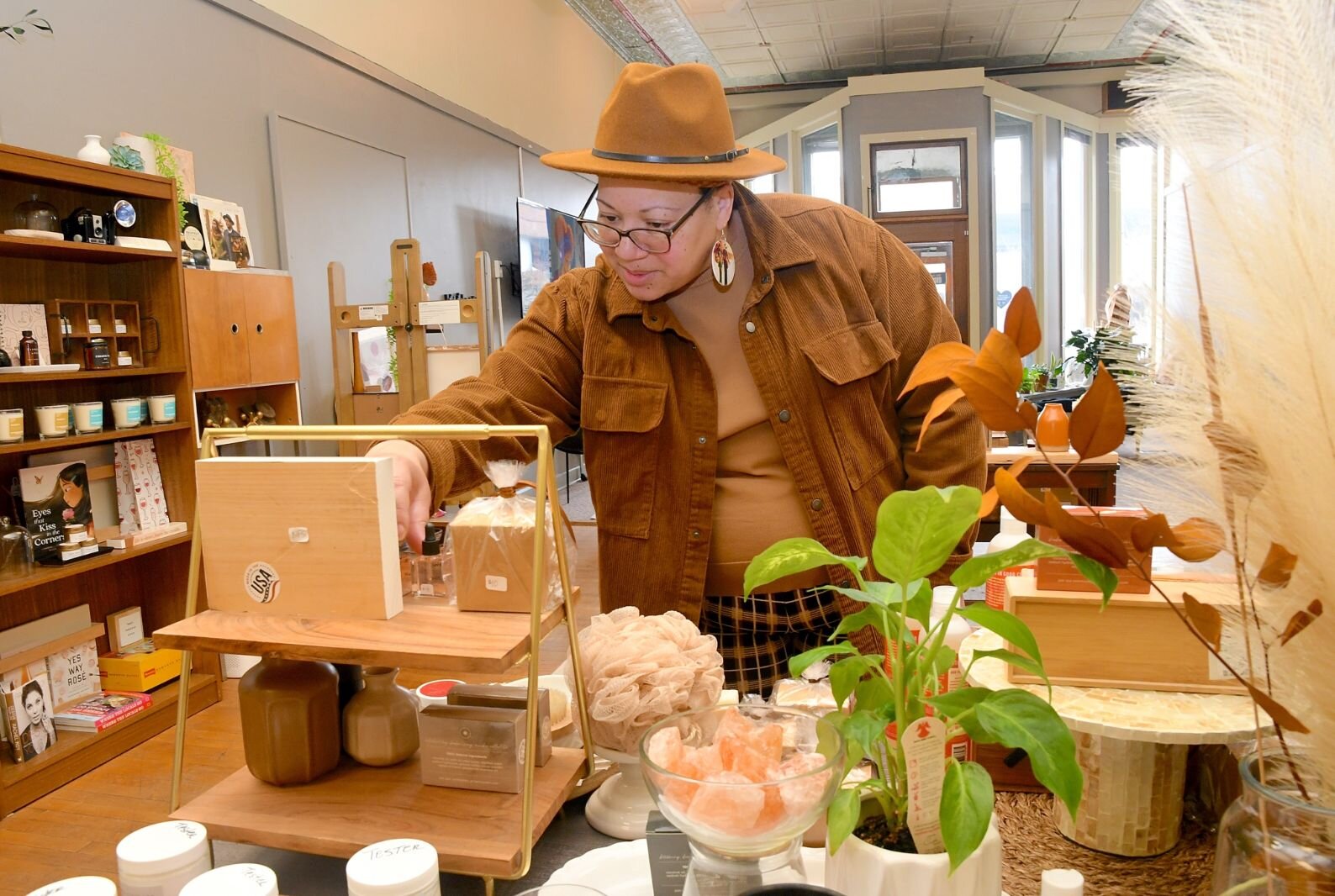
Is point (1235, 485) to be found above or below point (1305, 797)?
above

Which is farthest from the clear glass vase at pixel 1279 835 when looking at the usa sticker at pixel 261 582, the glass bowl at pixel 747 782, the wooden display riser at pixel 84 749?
the wooden display riser at pixel 84 749

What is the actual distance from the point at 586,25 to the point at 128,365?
22.1 ft

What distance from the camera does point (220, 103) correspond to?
4.29m

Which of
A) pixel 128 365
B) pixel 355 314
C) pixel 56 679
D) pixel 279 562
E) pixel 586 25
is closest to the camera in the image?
pixel 279 562

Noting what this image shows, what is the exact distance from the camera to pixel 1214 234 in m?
0.52

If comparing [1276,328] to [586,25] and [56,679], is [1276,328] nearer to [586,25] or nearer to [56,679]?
[56,679]

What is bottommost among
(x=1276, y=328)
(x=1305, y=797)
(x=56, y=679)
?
(x=56, y=679)

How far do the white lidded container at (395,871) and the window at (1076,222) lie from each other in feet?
36.1

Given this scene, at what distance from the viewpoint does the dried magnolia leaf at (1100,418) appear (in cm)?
54

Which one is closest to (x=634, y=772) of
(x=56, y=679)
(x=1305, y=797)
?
(x=1305, y=797)

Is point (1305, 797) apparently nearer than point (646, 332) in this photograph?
Yes

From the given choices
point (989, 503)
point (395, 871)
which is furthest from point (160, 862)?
point (989, 503)

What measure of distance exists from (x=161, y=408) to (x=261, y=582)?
3.16 metres

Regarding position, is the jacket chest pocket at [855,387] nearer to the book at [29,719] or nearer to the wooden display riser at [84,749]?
the wooden display riser at [84,749]
